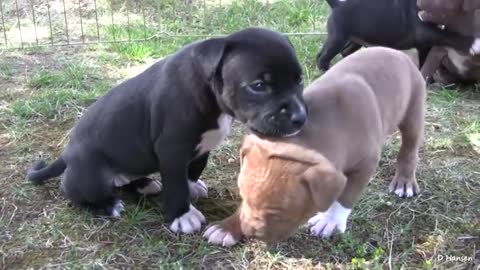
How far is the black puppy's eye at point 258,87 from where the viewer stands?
2990 millimetres

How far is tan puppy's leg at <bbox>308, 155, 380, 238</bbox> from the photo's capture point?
310 cm

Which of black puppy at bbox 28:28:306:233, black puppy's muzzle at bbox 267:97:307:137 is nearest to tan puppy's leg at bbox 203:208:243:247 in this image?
black puppy at bbox 28:28:306:233

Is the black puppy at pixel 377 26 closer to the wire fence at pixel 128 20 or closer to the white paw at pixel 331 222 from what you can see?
the wire fence at pixel 128 20

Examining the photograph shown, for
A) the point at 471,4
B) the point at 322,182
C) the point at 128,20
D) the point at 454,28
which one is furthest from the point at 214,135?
the point at 128,20

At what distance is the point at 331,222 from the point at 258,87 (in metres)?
0.72

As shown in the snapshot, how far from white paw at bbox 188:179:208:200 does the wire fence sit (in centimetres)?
262

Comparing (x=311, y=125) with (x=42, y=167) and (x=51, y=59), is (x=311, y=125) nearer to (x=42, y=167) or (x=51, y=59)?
(x=42, y=167)

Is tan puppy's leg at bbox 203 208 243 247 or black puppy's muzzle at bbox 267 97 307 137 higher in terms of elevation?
black puppy's muzzle at bbox 267 97 307 137

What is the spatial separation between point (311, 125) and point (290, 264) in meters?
0.64

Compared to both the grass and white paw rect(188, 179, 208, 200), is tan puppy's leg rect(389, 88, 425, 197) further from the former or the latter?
white paw rect(188, 179, 208, 200)

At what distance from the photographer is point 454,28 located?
17.2 feet

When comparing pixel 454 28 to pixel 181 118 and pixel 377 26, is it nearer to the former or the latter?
pixel 377 26

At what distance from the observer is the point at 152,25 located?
663 cm

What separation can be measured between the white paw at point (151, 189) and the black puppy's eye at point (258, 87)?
1.03m
